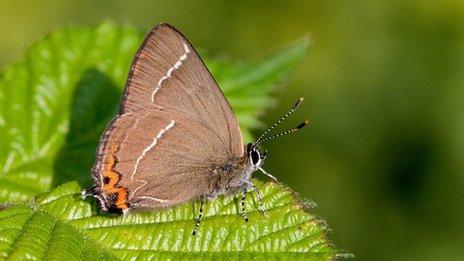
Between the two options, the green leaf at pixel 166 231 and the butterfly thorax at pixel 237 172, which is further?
the butterfly thorax at pixel 237 172

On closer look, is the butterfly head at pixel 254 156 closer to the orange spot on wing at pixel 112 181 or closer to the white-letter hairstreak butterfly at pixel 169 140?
the white-letter hairstreak butterfly at pixel 169 140

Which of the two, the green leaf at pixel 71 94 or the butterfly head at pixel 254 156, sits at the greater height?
the green leaf at pixel 71 94

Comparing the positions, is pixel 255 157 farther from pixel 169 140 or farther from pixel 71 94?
pixel 71 94

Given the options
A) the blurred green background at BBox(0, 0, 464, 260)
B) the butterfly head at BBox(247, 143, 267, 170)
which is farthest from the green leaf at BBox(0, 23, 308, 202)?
the blurred green background at BBox(0, 0, 464, 260)

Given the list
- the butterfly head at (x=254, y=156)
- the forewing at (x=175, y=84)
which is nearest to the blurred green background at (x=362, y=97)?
the butterfly head at (x=254, y=156)

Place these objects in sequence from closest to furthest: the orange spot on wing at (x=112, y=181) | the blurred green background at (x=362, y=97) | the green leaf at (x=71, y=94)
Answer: the orange spot on wing at (x=112, y=181) → the green leaf at (x=71, y=94) → the blurred green background at (x=362, y=97)

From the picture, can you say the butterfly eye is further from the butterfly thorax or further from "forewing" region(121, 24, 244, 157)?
"forewing" region(121, 24, 244, 157)

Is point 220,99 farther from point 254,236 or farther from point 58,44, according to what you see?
point 58,44
